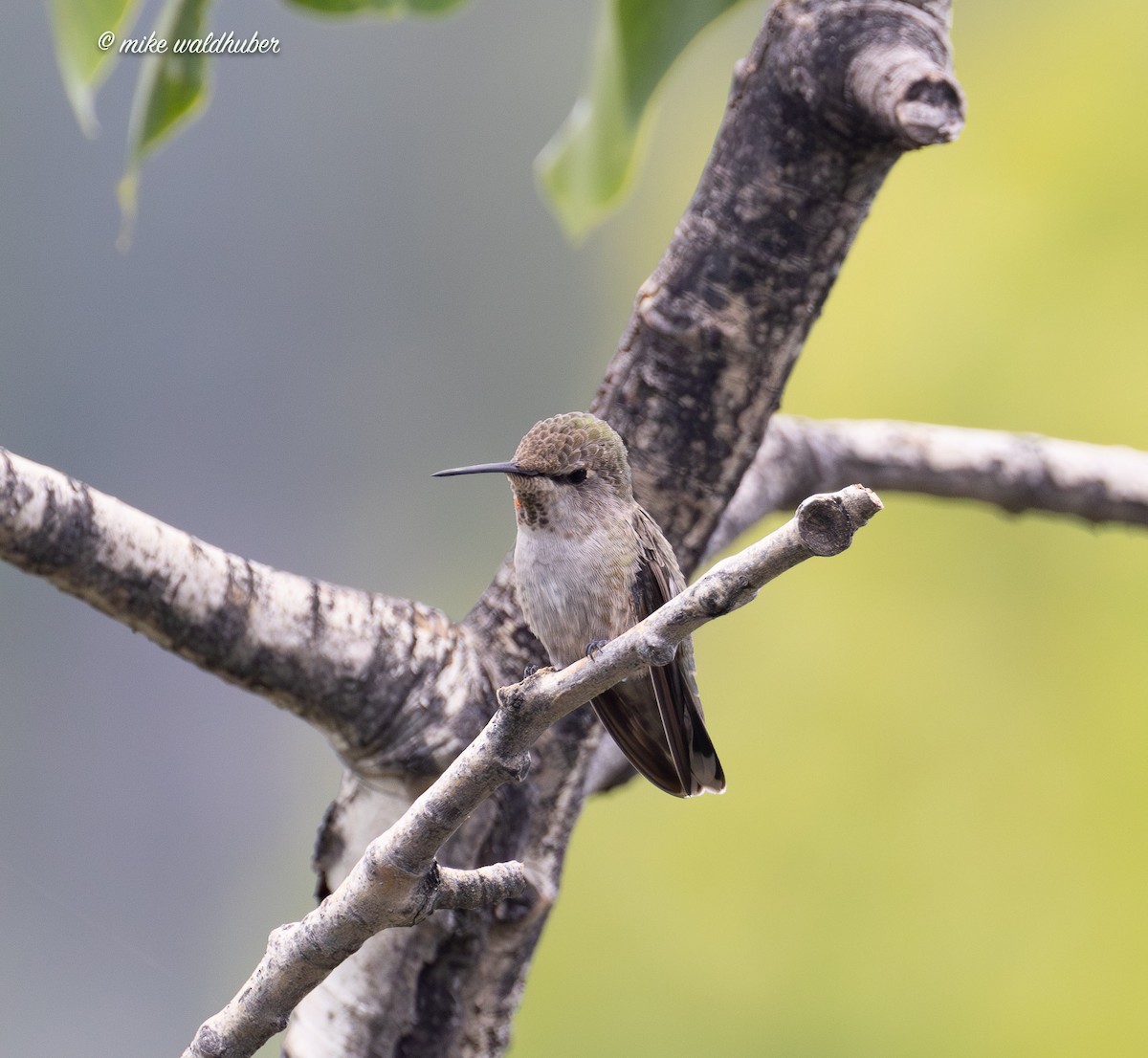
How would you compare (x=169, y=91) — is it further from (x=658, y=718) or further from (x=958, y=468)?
(x=958, y=468)

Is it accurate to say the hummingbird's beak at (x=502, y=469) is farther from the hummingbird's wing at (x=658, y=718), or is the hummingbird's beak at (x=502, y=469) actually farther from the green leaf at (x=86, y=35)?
the green leaf at (x=86, y=35)

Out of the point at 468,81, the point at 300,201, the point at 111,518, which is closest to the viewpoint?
the point at 111,518

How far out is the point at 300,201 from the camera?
3.06 m

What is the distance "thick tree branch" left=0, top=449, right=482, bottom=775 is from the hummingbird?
0.35ft

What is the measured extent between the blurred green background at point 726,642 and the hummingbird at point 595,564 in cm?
162

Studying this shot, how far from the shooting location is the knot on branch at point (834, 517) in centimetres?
48

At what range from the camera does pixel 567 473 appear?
937 millimetres

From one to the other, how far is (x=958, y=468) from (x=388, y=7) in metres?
0.85

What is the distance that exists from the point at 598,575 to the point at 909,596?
189 cm

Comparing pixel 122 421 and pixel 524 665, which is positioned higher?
pixel 122 421

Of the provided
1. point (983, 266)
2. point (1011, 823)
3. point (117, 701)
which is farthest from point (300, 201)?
point (1011, 823)

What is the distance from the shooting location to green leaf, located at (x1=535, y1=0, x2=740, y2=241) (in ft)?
3.58

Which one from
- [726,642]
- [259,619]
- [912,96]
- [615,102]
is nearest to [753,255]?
[912,96]

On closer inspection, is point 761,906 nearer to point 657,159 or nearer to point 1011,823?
point 1011,823
